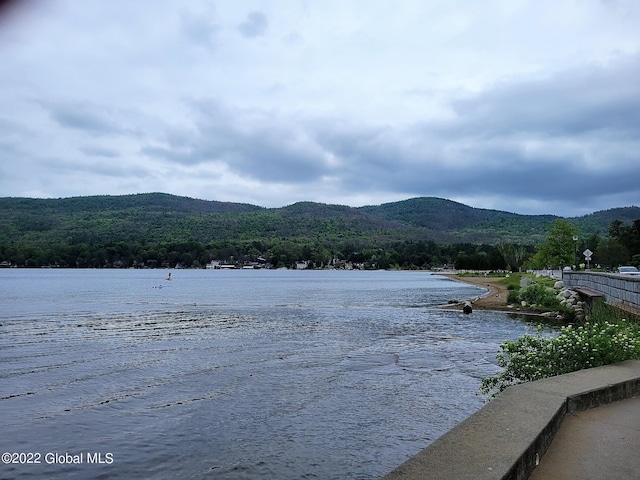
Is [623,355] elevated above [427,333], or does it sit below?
above

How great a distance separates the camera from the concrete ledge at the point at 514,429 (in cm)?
470

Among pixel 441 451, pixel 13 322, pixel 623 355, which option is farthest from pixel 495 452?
pixel 13 322

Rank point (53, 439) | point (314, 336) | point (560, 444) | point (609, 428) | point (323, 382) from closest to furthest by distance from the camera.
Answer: point (560, 444) → point (609, 428) → point (53, 439) → point (323, 382) → point (314, 336)

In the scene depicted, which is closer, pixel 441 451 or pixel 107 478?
pixel 441 451

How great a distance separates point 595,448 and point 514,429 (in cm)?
89

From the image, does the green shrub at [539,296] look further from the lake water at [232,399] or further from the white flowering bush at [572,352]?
the white flowering bush at [572,352]

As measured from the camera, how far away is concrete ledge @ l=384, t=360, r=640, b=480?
470 centimetres

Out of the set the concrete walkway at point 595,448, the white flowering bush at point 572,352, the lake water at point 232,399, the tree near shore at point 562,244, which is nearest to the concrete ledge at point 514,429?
the concrete walkway at point 595,448

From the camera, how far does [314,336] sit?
26.3m

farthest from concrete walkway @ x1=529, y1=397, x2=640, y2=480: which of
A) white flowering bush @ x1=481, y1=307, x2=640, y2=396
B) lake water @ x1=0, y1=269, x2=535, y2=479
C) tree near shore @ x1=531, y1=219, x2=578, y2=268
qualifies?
tree near shore @ x1=531, y1=219, x2=578, y2=268

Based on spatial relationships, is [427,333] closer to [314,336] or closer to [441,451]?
[314,336]

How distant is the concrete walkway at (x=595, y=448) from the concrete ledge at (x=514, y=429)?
11 centimetres

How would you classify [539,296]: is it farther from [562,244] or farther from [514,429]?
[562,244]

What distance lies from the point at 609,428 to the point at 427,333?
2126 cm
